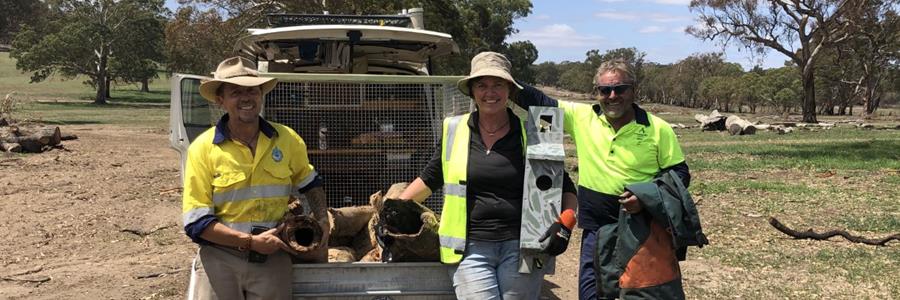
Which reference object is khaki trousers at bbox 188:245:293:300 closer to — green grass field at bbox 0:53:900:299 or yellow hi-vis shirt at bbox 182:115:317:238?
yellow hi-vis shirt at bbox 182:115:317:238

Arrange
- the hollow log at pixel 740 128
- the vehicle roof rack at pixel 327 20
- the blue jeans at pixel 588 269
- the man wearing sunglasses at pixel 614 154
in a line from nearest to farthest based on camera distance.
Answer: the man wearing sunglasses at pixel 614 154 < the blue jeans at pixel 588 269 < the vehicle roof rack at pixel 327 20 < the hollow log at pixel 740 128

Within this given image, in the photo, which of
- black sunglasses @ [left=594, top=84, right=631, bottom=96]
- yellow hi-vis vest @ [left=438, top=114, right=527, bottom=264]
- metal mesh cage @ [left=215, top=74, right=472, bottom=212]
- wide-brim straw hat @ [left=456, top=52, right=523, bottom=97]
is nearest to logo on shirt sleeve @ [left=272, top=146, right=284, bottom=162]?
yellow hi-vis vest @ [left=438, top=114, right=527, bottom=264]

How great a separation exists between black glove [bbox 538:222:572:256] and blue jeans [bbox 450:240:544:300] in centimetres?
14

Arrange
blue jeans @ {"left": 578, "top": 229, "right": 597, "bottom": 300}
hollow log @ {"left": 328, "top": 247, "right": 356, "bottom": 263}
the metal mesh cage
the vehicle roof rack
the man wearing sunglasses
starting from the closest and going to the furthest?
the man wearing sunglasses
blue jeans @ {"left": 578, "top": 229, "right": 597, "bottom": 300}
hollow log @ {"left": 328, "top": 247, "right": 356, "bottom": 263}
the metal mesh cage
the vehicle roof rack

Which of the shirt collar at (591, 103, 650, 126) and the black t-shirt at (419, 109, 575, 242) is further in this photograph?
the shirt collar at (591, 103, 650, 126)

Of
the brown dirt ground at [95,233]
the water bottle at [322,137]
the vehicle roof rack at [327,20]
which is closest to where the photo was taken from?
the water bottle at [322,137]

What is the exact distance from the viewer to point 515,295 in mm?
3531

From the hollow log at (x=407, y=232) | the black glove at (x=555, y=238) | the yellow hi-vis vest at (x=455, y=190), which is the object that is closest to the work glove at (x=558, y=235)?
the black glove at (x=555, y=238)

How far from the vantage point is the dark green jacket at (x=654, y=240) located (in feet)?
11.3

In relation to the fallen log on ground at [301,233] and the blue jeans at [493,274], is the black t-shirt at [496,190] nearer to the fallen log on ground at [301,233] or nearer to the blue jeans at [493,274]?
the blue jeans at [493,274]

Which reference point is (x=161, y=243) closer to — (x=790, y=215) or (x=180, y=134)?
(x=180, y=134)

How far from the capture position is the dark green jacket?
344cm

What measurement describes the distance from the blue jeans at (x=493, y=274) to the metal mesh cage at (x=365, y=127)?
150cm

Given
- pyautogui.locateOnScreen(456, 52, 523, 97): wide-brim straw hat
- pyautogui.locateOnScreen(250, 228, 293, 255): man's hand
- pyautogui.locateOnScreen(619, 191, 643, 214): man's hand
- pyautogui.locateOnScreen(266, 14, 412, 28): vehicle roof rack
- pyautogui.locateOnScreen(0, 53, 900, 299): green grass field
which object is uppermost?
pyautogui.locateOnScreen(266, 14, 412, 28): vehicle roof rack
